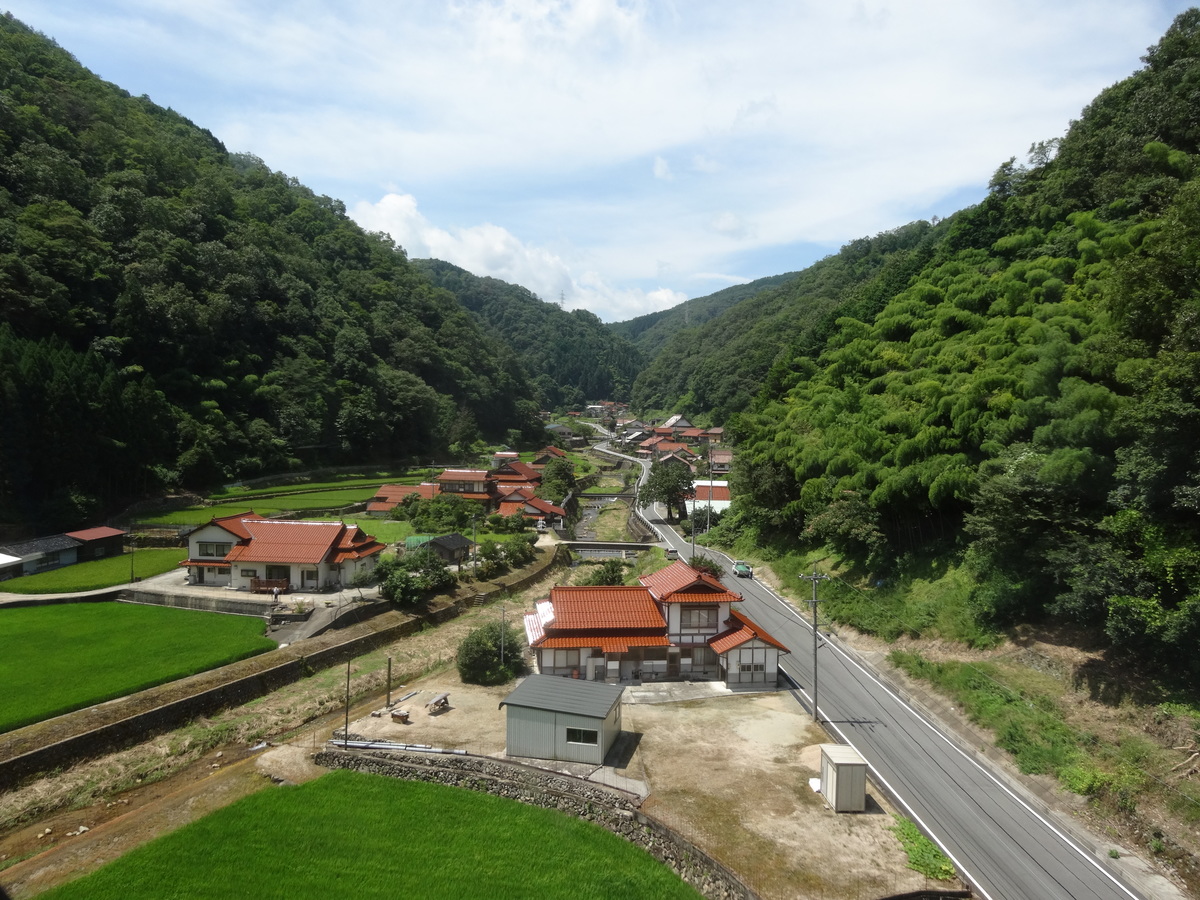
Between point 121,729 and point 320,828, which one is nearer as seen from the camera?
point 320,828

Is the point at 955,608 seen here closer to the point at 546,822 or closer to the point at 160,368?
the point at 546,822

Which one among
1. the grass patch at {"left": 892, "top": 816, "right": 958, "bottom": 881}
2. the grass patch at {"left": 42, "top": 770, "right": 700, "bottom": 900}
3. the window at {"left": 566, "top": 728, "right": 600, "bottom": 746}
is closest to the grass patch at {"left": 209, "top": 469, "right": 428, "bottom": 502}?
the grass patch at {"left": 42, "top": 770, "right": 700, "bottom": 900}

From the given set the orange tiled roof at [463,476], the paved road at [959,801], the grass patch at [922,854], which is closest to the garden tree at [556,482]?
the orange tiled roof at [463,476]

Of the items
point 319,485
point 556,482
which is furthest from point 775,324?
point 319,485

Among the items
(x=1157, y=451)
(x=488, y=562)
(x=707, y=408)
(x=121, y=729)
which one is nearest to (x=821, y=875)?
(x=1157, y=451)

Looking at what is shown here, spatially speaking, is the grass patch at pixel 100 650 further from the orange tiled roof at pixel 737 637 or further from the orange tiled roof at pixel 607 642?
the orange tiled roof at pixel 737 637

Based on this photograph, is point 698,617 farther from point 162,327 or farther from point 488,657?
point 162,327
